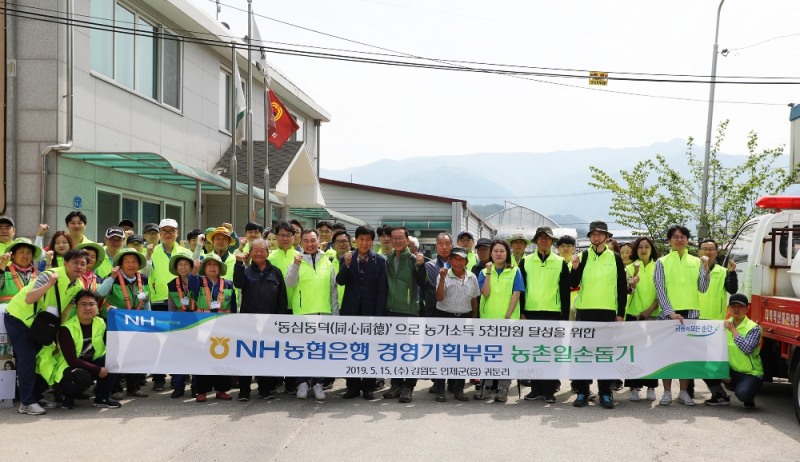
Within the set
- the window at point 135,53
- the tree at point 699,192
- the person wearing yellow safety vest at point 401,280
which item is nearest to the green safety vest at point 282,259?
the person wearing yellow safety vest at point 401,280

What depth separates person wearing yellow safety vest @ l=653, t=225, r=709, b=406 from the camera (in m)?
8.19

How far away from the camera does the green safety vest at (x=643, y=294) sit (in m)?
8.73

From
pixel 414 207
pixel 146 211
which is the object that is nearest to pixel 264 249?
pixel 146 211

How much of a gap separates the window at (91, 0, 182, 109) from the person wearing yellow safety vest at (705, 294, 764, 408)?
10870 mm

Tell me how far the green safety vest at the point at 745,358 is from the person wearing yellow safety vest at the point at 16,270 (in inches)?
299

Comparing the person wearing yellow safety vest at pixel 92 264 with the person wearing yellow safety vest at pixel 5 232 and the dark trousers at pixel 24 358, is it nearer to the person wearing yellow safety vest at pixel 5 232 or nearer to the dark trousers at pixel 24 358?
the dark trousers at pixel 24 358

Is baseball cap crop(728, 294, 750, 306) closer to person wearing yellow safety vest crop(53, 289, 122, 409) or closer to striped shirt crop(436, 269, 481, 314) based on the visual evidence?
striped shirt crop(436, 269, 481, 314)

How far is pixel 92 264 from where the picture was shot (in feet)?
26.2

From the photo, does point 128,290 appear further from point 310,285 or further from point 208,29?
point 208,29

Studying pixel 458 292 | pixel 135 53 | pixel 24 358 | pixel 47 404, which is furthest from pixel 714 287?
Answer: pixel 135 53

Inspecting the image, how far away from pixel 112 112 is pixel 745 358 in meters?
11.8

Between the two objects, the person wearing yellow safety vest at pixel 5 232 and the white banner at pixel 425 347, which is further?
the person wearing yellow safety vest at pixel 5 232

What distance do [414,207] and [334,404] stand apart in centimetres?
2452

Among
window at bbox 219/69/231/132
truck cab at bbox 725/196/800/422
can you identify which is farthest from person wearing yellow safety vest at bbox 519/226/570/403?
window at bbox 219/69/231/132
